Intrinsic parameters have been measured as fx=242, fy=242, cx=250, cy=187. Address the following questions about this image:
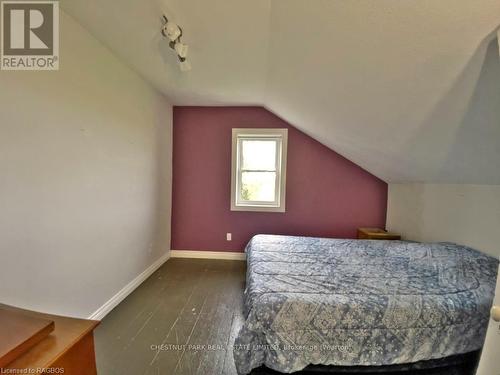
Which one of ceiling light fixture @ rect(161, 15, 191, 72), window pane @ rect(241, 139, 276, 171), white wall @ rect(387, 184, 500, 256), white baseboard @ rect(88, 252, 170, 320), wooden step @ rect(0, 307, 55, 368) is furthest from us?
window pane @ rect(241, 139, 276, 171)

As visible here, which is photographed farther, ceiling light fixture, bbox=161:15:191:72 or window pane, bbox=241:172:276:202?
window pane, bbox=241:172:276:202

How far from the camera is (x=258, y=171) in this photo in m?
3.79

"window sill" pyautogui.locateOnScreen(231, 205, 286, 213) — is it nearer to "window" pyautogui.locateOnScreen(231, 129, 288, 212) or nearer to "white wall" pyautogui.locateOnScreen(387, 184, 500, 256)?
"window" pyautogui.locateOnScreen(231, 129, 288, 212)

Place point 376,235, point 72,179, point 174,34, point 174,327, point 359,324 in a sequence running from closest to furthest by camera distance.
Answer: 1. point 359,324
2. point 174,34
3. point 72,179
4. point 174,327
5. point 376,235

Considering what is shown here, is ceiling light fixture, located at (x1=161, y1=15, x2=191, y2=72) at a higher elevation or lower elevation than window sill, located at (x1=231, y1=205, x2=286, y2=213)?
higher

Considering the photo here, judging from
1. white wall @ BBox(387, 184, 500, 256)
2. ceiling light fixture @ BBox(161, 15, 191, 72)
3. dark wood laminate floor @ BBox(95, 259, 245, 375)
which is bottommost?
dark wood laminate floor @ BBox(95, 259, 245, 375)

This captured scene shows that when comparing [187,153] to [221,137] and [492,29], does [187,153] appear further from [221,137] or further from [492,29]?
[492,29]

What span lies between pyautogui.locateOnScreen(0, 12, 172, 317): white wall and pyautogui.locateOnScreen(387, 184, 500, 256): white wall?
129 inches

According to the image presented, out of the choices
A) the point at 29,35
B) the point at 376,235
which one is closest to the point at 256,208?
the point at 376,235

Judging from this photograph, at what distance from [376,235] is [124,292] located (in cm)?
311

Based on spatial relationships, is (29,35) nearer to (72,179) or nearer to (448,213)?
(72,179)

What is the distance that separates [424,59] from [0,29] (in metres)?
2.36

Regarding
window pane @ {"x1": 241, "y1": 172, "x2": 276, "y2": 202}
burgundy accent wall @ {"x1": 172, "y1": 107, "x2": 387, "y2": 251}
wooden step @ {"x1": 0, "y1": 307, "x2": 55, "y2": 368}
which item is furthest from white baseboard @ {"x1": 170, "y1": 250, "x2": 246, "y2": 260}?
wooden step @ {"x1": 0, "y1": 307, "x2": 55, "y2": 368}

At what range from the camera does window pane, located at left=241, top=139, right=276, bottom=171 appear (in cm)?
379
